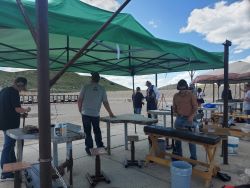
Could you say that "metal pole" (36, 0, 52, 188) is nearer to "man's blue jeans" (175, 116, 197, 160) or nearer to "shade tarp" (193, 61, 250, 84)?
"man's blue jeans" (175, 116, 197, 160)

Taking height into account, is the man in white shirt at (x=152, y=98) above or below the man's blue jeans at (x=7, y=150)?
above

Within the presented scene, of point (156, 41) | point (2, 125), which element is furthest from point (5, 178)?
point (156, 41)

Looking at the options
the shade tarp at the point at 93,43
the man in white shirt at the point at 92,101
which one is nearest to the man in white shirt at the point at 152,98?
the shade tarp at the point at 93,43

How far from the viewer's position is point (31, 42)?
16.0 feet

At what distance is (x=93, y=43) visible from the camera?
506 cm

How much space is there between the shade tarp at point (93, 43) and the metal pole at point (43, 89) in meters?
0.77

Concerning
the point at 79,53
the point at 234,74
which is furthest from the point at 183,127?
the point at 234,74

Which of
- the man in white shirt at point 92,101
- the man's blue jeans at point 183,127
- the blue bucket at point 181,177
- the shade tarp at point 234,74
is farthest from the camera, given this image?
the shade tarp at point 234,74

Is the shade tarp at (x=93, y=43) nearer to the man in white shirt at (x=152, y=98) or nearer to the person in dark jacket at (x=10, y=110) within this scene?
the man in white shirt at (x=152, y=98)

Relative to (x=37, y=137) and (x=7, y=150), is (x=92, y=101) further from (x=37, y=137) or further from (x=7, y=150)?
(x=37, y=137)

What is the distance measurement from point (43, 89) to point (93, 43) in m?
3.33

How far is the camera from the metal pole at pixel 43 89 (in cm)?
184

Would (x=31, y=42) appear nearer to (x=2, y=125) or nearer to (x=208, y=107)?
(x=2, y=125)

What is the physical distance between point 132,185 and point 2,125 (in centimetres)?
230
